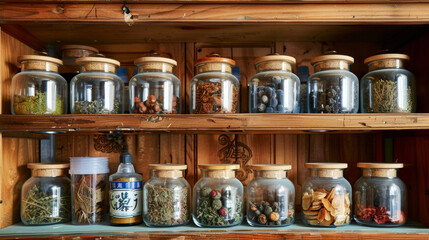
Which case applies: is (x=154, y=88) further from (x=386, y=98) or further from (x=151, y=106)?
(x=386, y=98)

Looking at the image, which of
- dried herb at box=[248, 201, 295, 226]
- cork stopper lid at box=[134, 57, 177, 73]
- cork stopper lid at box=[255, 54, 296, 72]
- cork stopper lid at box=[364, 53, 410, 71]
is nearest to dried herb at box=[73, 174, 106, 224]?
cork stopper lid at box=[134, 57, 177, 73]

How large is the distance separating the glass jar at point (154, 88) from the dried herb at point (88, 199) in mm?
283

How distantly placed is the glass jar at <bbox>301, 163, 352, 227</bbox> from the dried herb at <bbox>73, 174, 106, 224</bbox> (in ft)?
2.24

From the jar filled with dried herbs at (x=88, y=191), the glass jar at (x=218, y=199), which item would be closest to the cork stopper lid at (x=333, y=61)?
the glass jar at (x=218, y=199)

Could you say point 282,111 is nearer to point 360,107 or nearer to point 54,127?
point 360,107

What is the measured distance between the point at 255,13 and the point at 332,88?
35 centimetres

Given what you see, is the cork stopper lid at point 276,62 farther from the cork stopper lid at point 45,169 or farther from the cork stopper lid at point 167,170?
the cork stopper lid at point 45,169

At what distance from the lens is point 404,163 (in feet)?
4.05

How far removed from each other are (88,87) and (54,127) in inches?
6.7

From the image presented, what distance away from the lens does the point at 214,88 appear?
3.64 feet

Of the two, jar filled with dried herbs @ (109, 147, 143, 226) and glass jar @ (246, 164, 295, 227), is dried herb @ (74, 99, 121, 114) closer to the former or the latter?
jar filled with dried herbs @ (109, 147, 143, 226)

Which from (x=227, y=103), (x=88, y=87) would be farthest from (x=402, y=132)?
(x=88, y=87)

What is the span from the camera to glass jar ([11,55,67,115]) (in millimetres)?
1083

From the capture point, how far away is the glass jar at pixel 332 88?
1099mm
